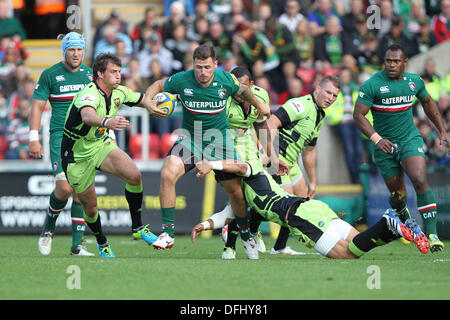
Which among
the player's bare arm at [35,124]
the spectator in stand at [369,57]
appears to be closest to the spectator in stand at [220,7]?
the spectator in stand at [369,57]

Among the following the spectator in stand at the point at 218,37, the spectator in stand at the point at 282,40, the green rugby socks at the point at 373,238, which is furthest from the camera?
the spectator in stand at the point at 218,37

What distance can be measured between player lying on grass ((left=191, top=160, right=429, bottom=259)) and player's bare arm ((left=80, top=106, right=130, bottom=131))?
927mm

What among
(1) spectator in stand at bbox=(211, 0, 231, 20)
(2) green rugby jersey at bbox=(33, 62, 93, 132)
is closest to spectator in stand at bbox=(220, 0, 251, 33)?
(1) spectator in stand at bbox=(211, 0, 231, 20)

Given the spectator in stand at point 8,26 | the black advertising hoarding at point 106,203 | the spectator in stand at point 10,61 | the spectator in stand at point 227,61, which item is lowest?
the black advertising hoarding at point 106,203

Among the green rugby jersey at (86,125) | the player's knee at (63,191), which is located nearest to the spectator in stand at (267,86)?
the player's knee at (63,191)

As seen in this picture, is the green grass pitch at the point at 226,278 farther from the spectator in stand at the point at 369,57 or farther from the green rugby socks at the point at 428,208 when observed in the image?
the spectator in stand at the point at 369,57

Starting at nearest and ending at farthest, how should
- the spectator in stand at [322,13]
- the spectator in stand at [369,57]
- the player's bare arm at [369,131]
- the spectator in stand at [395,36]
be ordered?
1. the player's bare arm at [369,131]
2. the spectator in stand at [369,57]
3. the spectator in stand at [395,36]
4. the spectator in stand at [322,13]

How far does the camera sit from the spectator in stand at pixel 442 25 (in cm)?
1839

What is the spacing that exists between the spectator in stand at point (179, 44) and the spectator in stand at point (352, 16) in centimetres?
327

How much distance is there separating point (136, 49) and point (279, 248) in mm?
8258

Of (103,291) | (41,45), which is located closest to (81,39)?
(103,291)

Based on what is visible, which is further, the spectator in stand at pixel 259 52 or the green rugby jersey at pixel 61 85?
the spectator in stand at pixel 259 52

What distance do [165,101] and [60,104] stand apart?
6.12ft

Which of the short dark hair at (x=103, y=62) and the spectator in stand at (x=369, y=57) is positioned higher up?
the short dark hair at (x=103, y=62)
